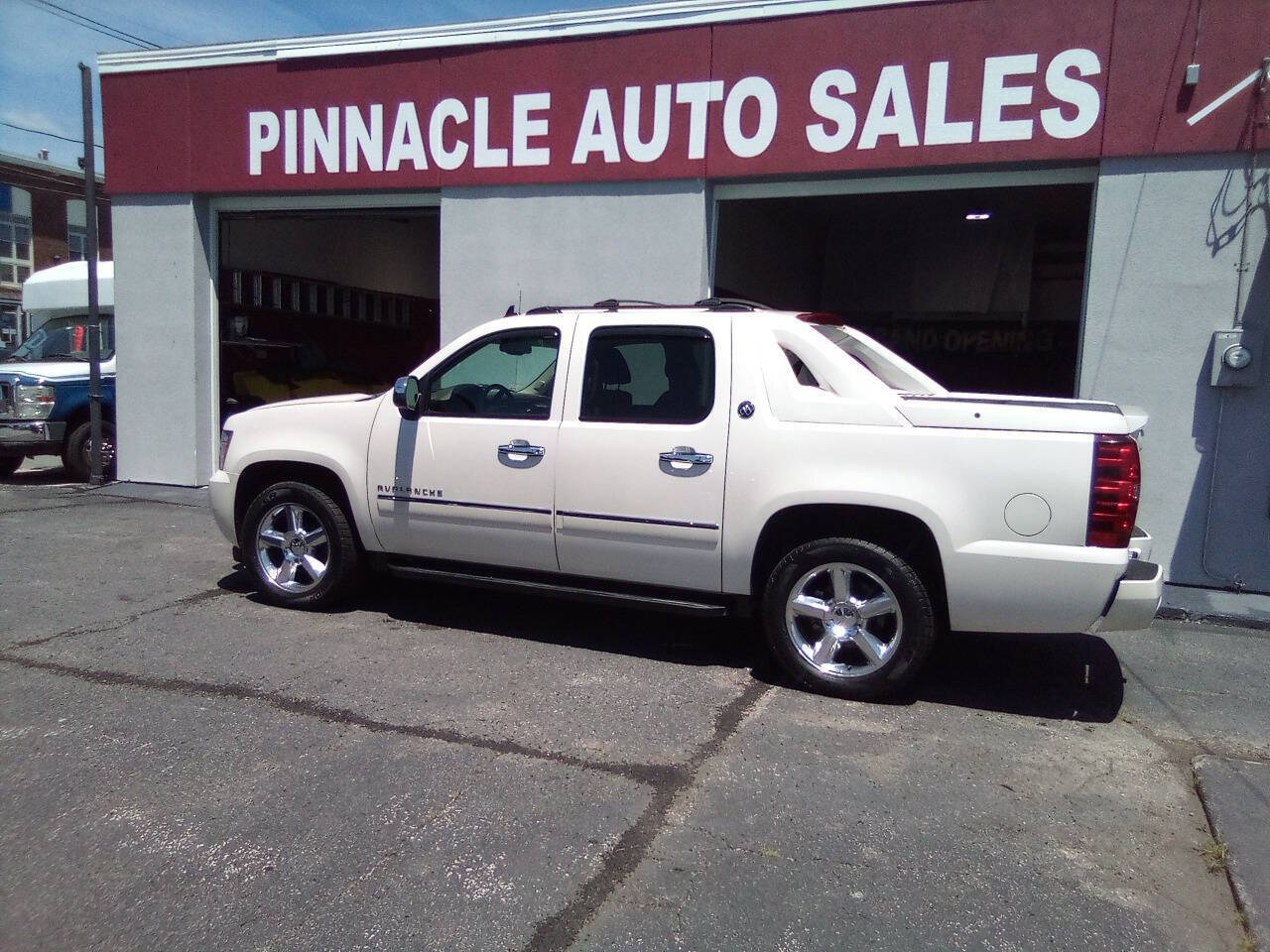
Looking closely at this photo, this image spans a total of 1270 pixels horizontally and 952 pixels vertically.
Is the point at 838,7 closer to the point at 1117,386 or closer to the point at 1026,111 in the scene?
the point at 1026,111

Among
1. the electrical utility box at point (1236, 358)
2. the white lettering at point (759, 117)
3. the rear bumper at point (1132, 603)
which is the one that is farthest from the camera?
the white lettering at point (759, 117)

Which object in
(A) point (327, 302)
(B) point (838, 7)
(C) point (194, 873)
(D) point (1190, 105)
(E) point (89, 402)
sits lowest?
(C) point (194, 873)

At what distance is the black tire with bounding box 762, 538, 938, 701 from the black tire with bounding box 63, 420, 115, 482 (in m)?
9.37

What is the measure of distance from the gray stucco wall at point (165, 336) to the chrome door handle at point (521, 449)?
6.81 meters

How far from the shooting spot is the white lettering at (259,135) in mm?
10359

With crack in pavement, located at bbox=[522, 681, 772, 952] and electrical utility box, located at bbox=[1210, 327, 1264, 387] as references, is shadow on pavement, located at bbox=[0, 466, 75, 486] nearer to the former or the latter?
crack in pavement, located at bbox=[522, 681, 772, 952]

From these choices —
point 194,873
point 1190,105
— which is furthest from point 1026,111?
point 194,873

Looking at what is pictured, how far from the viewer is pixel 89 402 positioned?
11508 millimetres

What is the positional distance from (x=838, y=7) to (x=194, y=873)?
25.3 feet

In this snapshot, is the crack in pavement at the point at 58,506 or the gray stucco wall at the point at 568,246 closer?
the gray stucco wall at the point at 568,246

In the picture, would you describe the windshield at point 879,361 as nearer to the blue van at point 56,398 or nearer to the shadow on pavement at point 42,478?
the blue van at point 56,398

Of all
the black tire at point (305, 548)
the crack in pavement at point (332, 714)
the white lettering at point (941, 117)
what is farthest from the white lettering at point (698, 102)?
the crack in pavement at point (332, 714)

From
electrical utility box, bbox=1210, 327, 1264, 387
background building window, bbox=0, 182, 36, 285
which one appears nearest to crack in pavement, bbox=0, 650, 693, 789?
electrical utility box, bbox=1210, 327, 1264, 387

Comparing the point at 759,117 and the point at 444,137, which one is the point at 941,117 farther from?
the point at 444,137
